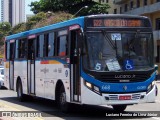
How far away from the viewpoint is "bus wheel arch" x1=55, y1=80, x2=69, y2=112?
13495mm

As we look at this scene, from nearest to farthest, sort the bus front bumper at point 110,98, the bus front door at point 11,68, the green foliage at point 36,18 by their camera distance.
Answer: the bus front bumper at point 110,98, the bus front door at point 11,68, the green foliage at point 36,18

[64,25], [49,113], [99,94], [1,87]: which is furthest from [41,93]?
[1,87]

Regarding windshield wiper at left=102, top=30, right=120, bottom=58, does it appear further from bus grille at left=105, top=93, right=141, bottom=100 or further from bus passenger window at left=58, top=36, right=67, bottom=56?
bus passenger window at left=58, top=36, right=67, bottom=56

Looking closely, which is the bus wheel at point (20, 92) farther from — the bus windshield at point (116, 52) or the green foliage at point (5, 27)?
the green foliage at point (5, 27)

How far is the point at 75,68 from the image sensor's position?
12.7 meters

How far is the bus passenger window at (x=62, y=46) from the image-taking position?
13595 mm

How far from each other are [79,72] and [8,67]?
31.4 ft

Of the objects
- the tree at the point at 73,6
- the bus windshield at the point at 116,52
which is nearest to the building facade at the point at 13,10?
the tree at the point at 73,6

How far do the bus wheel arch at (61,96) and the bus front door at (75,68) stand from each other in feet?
2.57

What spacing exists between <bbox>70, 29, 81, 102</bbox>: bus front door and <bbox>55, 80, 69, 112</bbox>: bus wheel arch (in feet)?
2.57

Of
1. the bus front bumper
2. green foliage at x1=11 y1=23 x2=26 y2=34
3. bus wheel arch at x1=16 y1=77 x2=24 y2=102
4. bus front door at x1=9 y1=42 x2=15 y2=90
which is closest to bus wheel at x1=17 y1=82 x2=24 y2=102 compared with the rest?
bus wheel arch at x1=16 y1=77 x2=24 y2=102

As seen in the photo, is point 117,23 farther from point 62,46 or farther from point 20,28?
point 20,28

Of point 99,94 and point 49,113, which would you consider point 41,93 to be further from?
point 99,94

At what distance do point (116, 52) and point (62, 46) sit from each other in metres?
2.41
